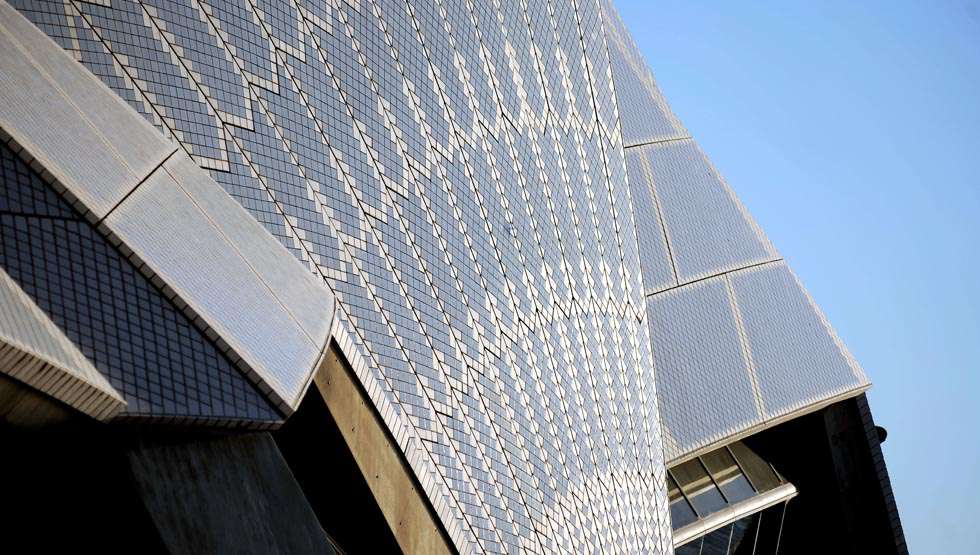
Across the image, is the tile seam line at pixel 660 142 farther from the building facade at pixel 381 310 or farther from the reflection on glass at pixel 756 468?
the reflection on glass at pixel 756 468

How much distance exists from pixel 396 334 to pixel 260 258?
2704 mm

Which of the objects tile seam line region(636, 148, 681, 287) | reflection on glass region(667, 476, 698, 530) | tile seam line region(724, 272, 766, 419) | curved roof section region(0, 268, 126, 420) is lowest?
reflection on glass region(667, 476, 698, 530)

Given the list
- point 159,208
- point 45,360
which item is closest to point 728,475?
point 159,208

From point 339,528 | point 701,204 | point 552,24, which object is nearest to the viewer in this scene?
point 339,528

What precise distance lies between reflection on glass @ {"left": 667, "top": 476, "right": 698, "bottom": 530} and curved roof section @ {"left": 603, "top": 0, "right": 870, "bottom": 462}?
1.29 metres

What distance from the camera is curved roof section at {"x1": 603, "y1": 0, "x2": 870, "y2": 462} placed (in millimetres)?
21516

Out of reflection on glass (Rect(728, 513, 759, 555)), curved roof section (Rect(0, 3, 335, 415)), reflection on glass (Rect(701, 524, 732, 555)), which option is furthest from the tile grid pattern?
reflection on glass (Rect(728, 513, 759, 555))

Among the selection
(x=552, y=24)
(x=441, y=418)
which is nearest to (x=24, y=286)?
(x=441, y=418)

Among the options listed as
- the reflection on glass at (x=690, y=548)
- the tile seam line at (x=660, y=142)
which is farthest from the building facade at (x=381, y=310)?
the tile seam line at (x=660, y=142)

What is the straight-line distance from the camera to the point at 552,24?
18.3 metres

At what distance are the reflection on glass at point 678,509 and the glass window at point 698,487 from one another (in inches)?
4.7

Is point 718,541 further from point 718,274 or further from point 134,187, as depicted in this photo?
point 134,187

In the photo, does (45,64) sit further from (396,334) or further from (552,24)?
(552,24)

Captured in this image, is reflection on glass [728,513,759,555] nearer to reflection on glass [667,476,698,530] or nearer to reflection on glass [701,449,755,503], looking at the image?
reflection on glass [701,449,755,503]
